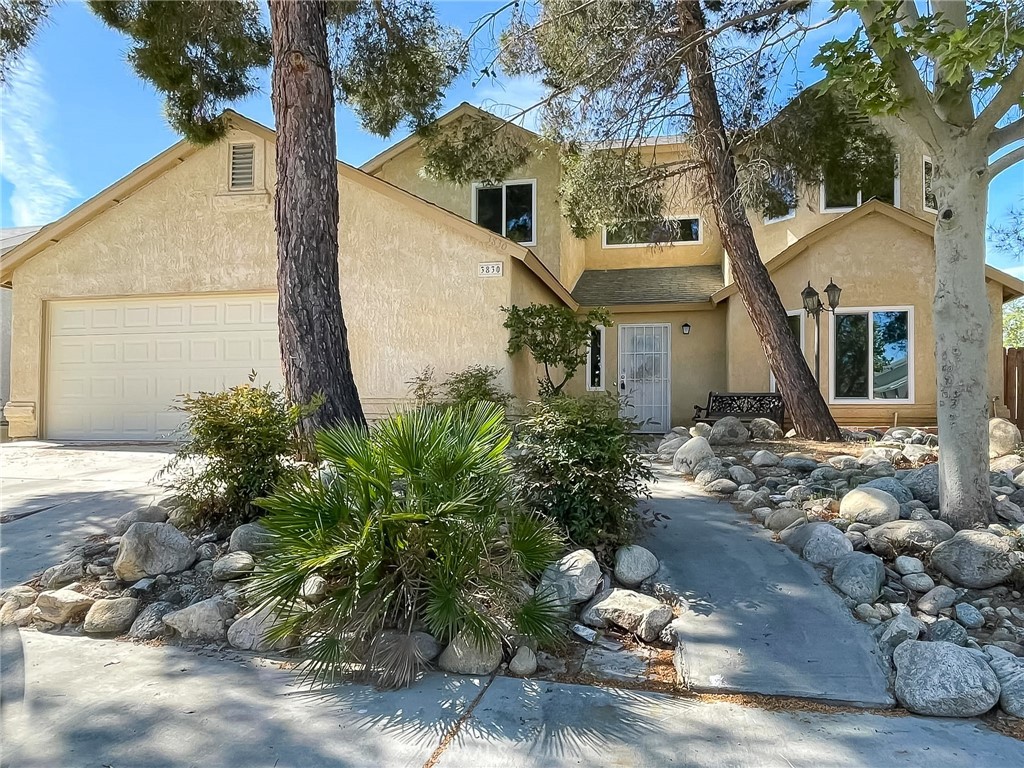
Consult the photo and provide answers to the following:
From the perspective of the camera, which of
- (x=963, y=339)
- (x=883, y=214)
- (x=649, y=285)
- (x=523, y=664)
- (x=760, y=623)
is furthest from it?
(x=649, y=285)

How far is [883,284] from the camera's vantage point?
Result: 12.8 m

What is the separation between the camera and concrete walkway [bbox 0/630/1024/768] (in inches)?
110

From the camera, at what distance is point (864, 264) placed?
12.9 meters

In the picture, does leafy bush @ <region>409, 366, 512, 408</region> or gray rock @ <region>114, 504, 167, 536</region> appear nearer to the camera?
gray rock @ <region>114, 504, 167, 536</region>

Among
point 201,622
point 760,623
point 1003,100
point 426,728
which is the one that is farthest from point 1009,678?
point 201,622

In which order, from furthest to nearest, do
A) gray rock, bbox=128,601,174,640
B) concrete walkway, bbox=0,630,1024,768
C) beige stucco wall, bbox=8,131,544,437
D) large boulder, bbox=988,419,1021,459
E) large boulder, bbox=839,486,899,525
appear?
beige stucco wall, bbox=8,131,544,437 < large boulder, bbox=988,419,1021,459 < large boulder, bbox=839,486,899,525 < gray rock, bbox=128,601,174,640 < concrete walkway, bbox=0,630,1024,768

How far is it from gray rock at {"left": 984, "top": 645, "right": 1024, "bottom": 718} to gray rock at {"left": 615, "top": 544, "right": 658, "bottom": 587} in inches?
77.5

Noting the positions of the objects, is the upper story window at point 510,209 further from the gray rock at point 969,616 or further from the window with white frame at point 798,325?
the gray rock at point 969,616

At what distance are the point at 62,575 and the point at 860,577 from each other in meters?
5.60

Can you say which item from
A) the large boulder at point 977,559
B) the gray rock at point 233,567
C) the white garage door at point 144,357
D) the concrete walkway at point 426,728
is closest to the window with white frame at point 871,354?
the large boulder at point 977,559

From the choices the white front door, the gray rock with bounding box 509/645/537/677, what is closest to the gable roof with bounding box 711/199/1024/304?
the white front door

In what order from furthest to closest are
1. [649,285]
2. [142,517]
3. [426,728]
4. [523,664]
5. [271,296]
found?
[649,285] < [271,296] < [142,517] < [523,664] < [426,728]

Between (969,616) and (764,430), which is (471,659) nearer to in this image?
(969,616)

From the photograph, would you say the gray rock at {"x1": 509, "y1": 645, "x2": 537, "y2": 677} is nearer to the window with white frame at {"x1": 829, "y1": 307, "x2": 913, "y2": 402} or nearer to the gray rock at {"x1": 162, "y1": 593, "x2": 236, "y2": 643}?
the gray rock at {"x1": 162, "y1": 593, "x2": 236, "y2": 643}
